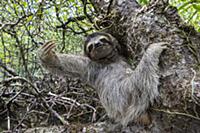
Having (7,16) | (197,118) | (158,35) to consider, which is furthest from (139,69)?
(7,16)

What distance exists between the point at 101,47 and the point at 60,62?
49 cm

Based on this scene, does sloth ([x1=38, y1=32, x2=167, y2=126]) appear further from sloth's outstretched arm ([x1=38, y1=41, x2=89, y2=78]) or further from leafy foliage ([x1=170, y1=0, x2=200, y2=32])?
leafy foliage ([x1=170, y1=0, x2=200, y2=32])

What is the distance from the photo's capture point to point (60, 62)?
10.2 ft

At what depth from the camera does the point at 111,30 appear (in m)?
2.91

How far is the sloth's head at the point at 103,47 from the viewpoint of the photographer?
9.79 feet

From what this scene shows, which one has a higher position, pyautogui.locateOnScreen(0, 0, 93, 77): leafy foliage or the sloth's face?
pyautogui.locateOnScreen(0, 0, 93, 77): leafy foliage

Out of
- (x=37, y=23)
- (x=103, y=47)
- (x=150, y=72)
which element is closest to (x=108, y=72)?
(x=103, y=47)

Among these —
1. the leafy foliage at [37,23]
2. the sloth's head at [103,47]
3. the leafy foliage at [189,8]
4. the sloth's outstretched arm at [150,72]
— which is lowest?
the sloth's outstretched arm at [150,72]

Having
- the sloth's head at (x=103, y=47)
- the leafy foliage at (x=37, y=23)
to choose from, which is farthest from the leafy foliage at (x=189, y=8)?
the leafy foliage at (x=37, y=23)

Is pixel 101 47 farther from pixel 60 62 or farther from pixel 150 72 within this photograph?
pixel 150 72

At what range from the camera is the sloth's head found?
2.98 metres

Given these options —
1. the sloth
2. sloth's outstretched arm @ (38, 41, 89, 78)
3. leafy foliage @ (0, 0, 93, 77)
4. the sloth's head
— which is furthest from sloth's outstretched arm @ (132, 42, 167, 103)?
leafy foliage @ (0, 0, 93, 77)

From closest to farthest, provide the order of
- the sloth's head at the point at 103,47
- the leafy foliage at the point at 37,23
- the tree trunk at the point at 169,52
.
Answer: the tree trunk at the point at 169,52, the sloth's head at the point at 103,47, the leafy foliage at the point at 37,23

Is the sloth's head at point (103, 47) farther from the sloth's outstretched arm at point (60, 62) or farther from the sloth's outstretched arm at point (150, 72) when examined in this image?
the sloth's outstretched arm at point (150, 72)
